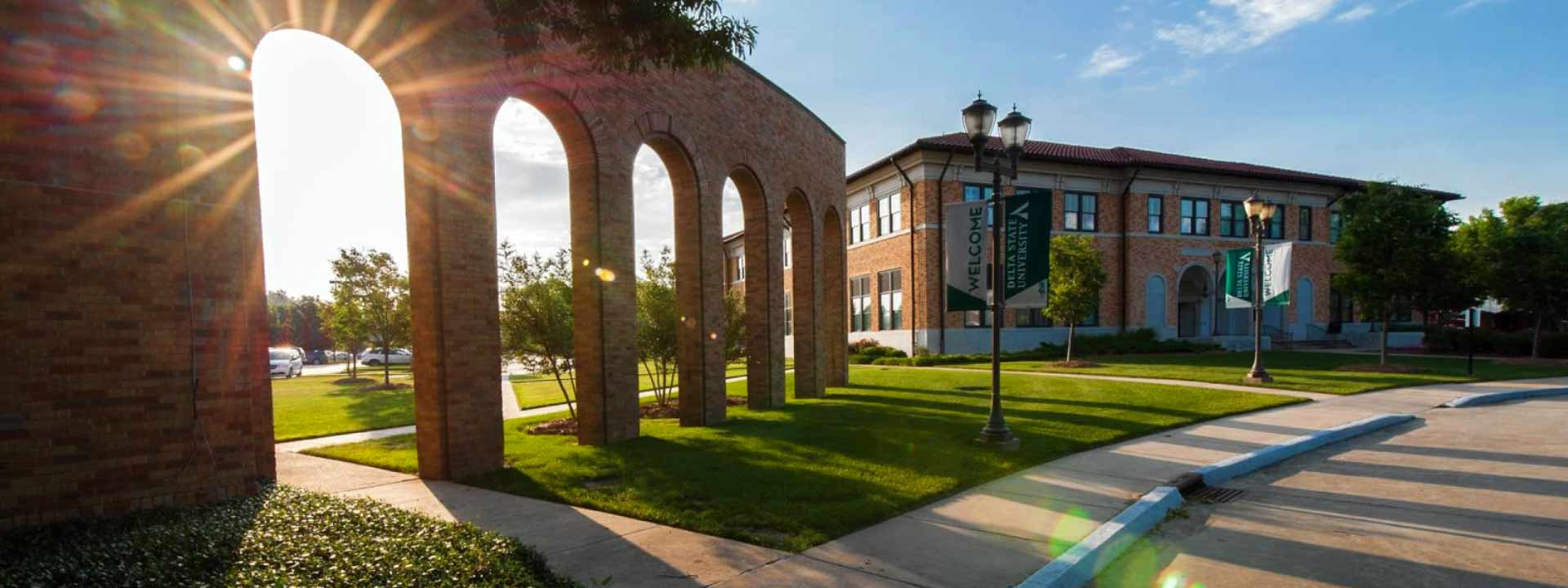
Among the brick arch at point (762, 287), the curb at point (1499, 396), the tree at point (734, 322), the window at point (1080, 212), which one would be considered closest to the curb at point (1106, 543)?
the brick arch at point (762, 287)

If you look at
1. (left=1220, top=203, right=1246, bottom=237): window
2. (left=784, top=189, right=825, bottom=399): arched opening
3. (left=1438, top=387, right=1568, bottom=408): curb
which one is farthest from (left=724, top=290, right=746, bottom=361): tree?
(left=1220, top=203, right=1246, bottom=237): window

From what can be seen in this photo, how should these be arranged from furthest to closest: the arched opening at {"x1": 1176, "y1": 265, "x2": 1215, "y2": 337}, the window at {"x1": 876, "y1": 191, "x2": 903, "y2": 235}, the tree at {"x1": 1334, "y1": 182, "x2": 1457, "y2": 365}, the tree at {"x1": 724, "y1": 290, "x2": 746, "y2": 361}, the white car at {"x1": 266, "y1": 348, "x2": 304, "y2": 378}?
the arched opening at {"x1": 1176, "y1": 265, "x2": 1215, "y2": 337}
the white car at {"x1": 266, "y1": 348, "x2": 304, "y2": 378}
the window at {"x1": 876, "y1": 191, "x2": 903, "y2": 235}
the tree at {"x1": 1334, "y1": 182, "x2": 1457, "y2": 365}
the tree at {"x1": 724, "y1": 290, "x2": 746, "y2": 361}

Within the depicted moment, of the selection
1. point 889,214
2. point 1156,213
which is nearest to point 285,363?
point 889,214

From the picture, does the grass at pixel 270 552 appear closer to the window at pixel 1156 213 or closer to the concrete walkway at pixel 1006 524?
the concrete walkway at pixel 1006 524

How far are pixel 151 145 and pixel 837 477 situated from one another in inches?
266

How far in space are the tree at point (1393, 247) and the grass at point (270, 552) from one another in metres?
27.3

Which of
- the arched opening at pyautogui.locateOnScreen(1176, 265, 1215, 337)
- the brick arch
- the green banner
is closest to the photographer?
the green banner

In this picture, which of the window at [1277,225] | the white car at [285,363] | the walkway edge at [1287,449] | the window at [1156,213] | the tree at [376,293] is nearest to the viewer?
the walkway edge at [1287,449]

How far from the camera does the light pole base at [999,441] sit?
9.15 meters

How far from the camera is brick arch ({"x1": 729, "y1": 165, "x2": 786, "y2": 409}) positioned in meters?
14.2

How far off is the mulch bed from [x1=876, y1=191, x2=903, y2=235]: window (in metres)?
17.0

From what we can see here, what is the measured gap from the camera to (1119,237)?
33.1m

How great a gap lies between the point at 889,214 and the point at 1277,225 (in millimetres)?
21938

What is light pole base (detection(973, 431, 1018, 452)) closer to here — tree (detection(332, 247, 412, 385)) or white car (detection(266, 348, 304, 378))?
tree (detection(332, 247, 412, 385))
